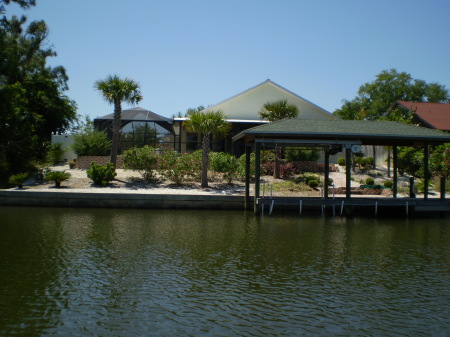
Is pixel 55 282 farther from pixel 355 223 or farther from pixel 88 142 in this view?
pixel 88 142

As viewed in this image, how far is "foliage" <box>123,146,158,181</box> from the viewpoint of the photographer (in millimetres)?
24469

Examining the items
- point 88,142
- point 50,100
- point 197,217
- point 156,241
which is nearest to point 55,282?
point 156,241

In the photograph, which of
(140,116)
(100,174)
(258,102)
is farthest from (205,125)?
(140,116)

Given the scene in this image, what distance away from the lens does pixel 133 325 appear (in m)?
6.43

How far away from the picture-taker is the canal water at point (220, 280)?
6.54 meters

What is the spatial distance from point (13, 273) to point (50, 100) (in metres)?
26.3

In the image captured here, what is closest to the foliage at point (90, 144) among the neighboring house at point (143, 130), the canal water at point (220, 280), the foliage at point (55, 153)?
the foliage at point (55, 153)

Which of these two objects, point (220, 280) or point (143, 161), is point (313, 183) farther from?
point (220, 280)

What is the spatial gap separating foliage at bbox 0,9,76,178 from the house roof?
25756 mm

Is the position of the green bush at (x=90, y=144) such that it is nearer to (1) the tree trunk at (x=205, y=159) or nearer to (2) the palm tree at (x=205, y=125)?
(2) the palm tree at (x=205, y=125)

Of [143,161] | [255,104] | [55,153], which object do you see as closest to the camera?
[143,161]

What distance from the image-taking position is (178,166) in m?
23.9

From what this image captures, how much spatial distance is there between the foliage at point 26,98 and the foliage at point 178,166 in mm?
7464

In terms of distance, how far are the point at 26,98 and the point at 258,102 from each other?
52.0ft
